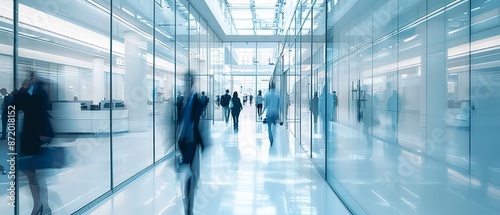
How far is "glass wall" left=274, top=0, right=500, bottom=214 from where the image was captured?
15.7 ft

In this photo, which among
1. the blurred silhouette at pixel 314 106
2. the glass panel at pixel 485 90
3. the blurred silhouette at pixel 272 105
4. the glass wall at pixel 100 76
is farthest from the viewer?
the blurred silhouette at pixel 272 105

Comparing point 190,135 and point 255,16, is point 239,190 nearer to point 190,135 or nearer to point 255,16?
point 190,135

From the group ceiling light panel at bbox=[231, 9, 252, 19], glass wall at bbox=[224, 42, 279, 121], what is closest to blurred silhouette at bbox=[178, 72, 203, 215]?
ceiling light panel at bbox=[231, 9, 252, 19]

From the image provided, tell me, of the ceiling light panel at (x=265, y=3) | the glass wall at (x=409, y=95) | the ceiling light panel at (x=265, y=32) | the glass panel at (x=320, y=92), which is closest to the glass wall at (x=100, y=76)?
the ceiling light panel at (x=265, y=32)

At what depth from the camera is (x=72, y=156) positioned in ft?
32.8

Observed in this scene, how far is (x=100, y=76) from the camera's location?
1852 centimetres

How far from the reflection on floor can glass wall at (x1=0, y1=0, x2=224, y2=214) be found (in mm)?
498

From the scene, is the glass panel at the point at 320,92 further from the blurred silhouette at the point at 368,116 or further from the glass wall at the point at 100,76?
the glass wall at the point at 100,76

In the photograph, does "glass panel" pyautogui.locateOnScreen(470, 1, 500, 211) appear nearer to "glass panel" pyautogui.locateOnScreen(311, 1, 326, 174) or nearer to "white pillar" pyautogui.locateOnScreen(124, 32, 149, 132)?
"glass panel" pyautogui.locateOnScreen(311, 1, 326, 174)

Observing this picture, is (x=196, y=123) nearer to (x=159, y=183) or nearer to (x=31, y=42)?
(x=159, y=183)

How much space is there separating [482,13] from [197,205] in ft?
16.1

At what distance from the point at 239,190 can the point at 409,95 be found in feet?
13.2

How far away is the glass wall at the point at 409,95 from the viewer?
188 inches

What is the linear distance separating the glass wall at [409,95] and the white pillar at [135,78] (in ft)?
27.3
